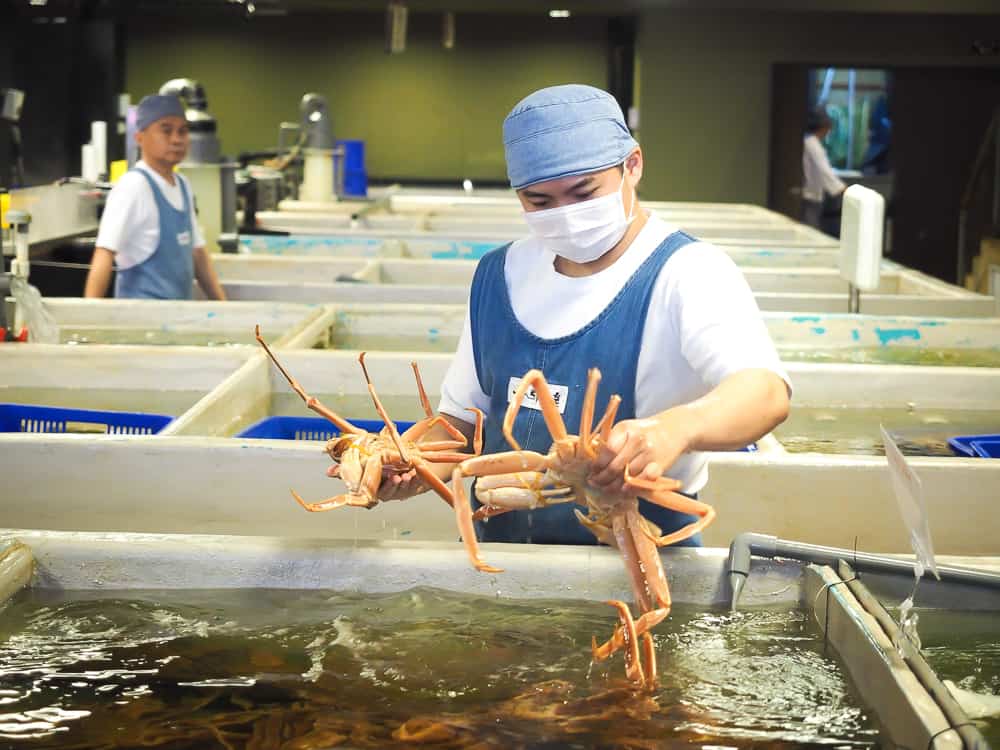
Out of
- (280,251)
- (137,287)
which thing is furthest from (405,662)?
(280,251)

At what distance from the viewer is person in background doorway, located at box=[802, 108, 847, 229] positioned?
1083 centimetres

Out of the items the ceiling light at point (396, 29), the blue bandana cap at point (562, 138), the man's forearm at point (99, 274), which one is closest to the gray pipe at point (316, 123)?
the ceiling light at point (396, 29)

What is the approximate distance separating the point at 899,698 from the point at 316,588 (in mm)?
829

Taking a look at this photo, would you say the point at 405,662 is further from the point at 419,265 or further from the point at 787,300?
the point at 419,265

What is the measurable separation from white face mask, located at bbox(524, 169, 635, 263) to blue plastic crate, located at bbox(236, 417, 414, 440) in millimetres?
1146

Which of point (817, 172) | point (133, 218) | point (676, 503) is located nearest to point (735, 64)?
point (817, 172)

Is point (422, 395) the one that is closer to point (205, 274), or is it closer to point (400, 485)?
point (400, 485)

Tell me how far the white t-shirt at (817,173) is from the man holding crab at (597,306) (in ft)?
31.1

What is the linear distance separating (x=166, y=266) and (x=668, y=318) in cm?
319

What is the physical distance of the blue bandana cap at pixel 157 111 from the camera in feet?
14.0

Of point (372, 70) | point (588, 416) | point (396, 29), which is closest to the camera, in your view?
point (588, 416)

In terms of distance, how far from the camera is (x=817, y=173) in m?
11.1

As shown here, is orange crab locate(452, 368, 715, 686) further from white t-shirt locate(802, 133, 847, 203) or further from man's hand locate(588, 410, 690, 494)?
white t-shirt locate(802, 133, 847, 203)

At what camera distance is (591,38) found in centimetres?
1595
